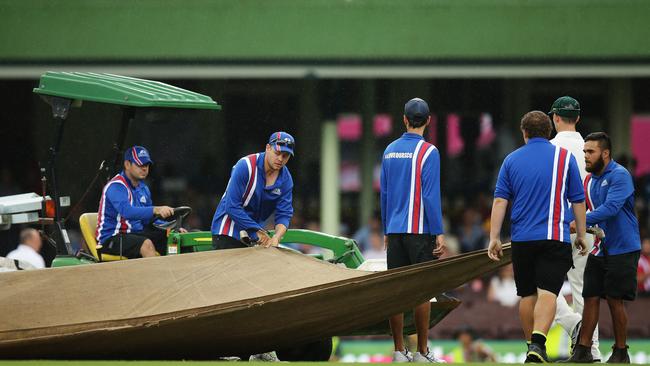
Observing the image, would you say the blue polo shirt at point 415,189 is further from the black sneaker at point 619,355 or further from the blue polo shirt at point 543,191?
the black sneaker at point 619,355

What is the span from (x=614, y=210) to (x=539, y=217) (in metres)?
0.87

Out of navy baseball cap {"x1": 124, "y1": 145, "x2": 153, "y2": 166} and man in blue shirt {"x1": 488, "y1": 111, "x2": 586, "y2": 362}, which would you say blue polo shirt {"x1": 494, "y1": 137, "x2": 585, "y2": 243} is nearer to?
man in blue shirt {"x1": 488, "y1": 111, "x2": 586, "y2": 362}

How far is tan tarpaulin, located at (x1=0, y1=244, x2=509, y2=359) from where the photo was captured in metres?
9.16

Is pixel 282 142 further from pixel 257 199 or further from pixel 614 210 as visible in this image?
pixel 614 210

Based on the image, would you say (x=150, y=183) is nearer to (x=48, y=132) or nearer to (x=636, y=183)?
(x=48, y=132)

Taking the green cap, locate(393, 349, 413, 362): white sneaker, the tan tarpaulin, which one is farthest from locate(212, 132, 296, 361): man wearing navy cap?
the green cap

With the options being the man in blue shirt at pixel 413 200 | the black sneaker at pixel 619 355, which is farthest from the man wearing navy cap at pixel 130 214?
the black sneaker at pixel 619 355

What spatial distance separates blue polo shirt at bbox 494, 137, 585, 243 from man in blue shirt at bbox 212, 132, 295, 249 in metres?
1.93

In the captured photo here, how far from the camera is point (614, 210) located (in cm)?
973

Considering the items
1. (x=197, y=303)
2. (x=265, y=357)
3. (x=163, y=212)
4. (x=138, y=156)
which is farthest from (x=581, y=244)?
(x=138, y=156)

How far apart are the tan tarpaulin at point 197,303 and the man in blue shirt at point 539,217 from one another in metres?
0.44

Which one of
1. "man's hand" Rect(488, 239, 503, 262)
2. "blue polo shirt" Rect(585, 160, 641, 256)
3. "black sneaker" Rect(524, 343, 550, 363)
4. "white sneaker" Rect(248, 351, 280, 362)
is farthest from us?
"white sneaker" Rect(248, 351, 280, 362)

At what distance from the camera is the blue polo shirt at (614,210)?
32.1ft

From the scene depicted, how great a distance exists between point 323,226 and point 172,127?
632 centimetres
